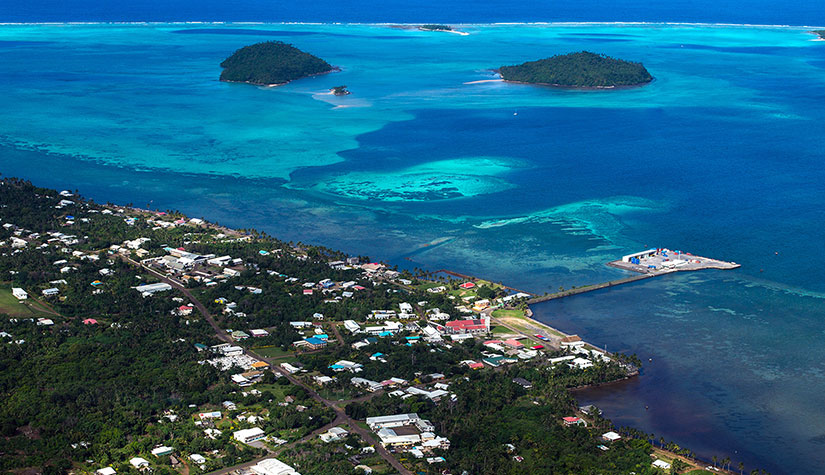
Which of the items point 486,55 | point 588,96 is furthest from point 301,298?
point 486,55

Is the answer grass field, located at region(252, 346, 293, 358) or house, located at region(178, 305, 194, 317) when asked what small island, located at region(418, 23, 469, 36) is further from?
grass field, located at region(252, 346, 293, 358)

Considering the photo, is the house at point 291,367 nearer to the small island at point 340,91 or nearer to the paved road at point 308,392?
the paved road at point 308,392

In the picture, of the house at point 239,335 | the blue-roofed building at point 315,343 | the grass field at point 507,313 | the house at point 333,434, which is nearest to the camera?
the house at point 333,434

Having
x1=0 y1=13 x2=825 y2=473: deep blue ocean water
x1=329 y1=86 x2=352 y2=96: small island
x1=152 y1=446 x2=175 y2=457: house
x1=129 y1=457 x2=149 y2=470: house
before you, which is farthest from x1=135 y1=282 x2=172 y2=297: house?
x1=329 y1=86 x2=352 y2=96: small island

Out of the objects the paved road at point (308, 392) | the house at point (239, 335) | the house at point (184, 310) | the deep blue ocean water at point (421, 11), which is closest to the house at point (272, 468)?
the paved road at point (308, 392)

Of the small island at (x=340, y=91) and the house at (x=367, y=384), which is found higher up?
the small island at (x=340, y=91)

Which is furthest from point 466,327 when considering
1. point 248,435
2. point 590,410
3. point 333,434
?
point 248,435
